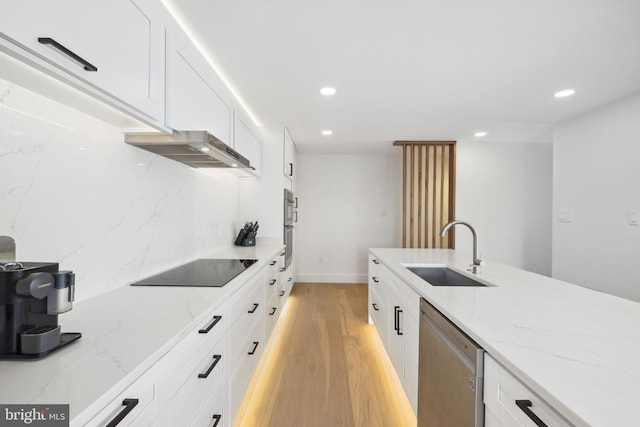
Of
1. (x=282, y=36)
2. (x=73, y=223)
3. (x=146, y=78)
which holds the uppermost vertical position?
(x=282, y=36)

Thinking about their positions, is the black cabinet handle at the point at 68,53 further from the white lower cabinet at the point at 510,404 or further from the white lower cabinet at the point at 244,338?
the white lower cabinet at the point at 510,404

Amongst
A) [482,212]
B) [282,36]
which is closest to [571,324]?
[282,36]

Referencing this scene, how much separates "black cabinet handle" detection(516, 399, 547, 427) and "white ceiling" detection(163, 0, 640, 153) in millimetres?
1767

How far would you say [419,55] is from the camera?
1976 millimetres

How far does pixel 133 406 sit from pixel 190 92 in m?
1.51

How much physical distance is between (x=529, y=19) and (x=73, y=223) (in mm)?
2549

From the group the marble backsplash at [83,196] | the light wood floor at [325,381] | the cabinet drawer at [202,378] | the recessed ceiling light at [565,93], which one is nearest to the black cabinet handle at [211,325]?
the cabinet drawer at [202,378]

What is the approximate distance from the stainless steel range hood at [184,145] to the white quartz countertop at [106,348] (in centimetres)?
76

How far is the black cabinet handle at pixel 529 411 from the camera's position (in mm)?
650

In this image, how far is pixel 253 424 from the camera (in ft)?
5.68

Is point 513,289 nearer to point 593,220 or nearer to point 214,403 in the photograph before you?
point 214,403

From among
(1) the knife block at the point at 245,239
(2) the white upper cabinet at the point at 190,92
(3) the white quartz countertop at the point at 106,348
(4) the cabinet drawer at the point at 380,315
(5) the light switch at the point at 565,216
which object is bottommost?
(4) the cabinet drawer at the point at 380,315

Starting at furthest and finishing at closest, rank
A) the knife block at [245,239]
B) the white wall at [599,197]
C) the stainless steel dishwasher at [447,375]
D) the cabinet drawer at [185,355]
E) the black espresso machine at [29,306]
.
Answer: the knife block at [245,239] < the white wall at [599,197] < the stainless steel dishwasher at [447,375] < the cabinet drawer at [185,355] < the black espresso machine at [29,306]

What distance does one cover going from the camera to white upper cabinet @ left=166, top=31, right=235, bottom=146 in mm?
1399
